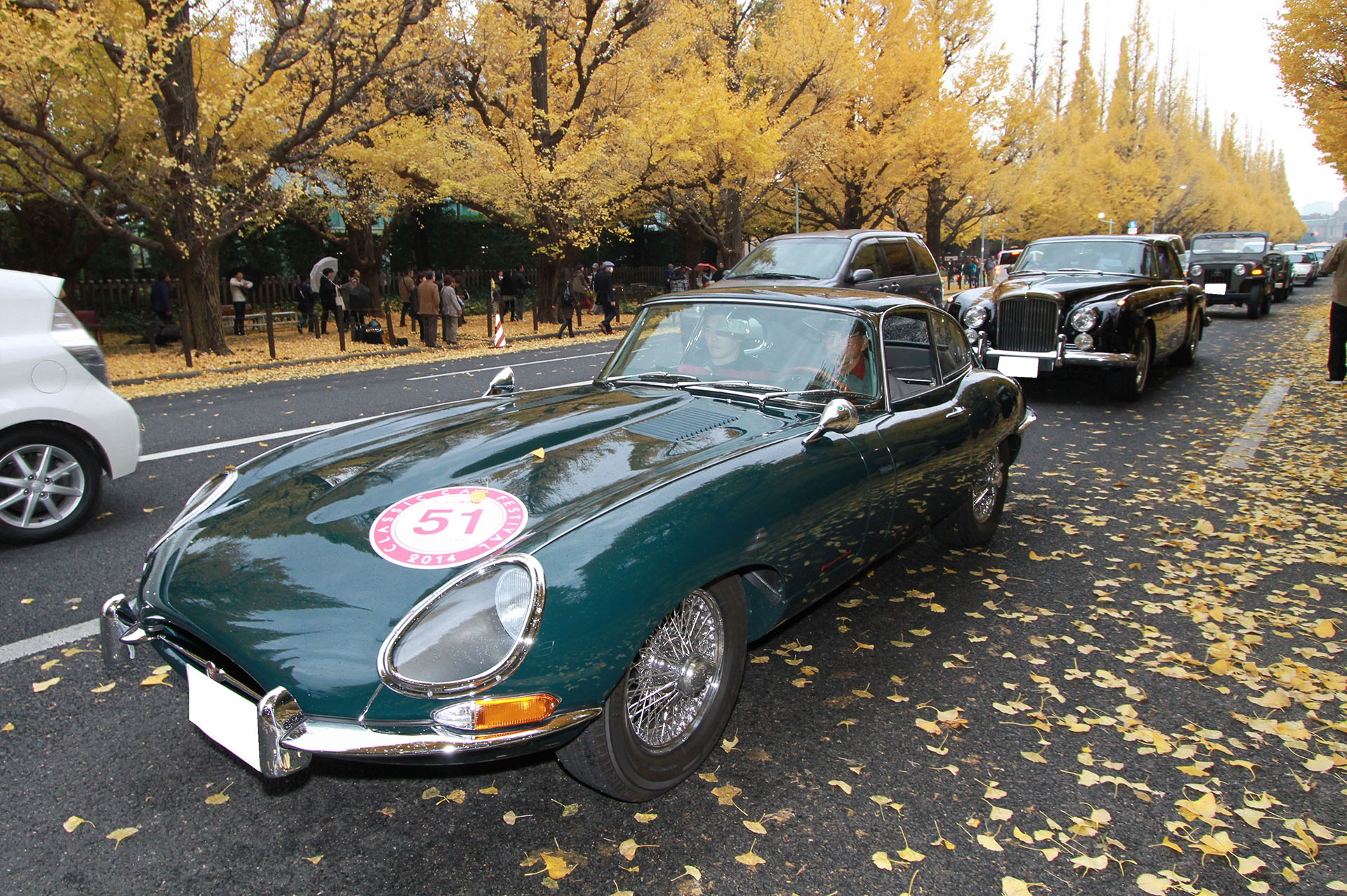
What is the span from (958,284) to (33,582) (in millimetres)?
48538

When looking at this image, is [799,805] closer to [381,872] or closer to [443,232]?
[381,872]

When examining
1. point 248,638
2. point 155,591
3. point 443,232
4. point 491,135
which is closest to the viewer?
point 248,638

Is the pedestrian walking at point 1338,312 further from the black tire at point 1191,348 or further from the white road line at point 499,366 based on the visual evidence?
the white road line at point 499,366

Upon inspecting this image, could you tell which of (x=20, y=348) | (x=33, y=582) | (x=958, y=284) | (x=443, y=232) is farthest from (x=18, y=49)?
(x=958, y=284)

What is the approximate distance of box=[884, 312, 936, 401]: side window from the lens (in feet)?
13.3

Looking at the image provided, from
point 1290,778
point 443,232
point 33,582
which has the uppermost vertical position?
point 443,232

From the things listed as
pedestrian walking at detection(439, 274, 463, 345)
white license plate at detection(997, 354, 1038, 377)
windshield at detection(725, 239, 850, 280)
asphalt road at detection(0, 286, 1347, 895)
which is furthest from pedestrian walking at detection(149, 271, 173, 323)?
white license plate at detection(997, 354, 1038, 377)

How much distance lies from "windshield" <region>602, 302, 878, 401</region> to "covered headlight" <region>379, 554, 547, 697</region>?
179 cm

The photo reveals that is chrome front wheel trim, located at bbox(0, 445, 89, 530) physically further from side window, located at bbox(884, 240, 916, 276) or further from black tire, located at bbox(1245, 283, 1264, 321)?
black tire, located at bbox(1245, 283, 1264, 321)

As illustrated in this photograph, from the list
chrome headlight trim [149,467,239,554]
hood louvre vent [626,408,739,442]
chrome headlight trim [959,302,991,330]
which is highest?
chrome headlight trim [959,302,991,330]

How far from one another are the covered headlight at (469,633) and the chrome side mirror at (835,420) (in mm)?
1392

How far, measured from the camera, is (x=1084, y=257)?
36.7ft

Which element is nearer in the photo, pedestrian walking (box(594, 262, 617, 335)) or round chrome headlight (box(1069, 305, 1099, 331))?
round chrome headlight (box(1069, 305, 1099, 331))

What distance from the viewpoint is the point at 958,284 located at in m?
47.9
